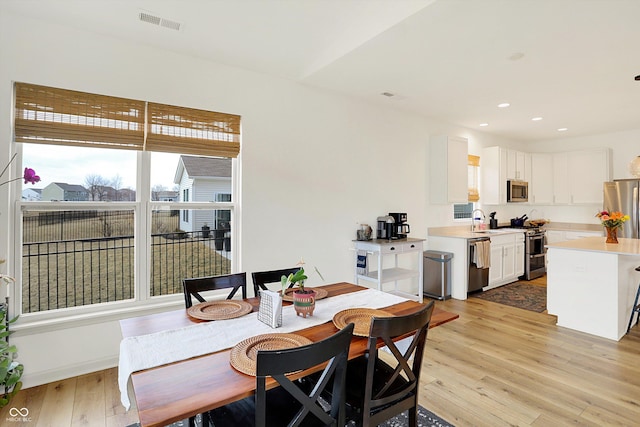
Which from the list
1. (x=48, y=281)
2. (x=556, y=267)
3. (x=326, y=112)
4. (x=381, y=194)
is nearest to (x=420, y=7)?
(x=326, y=112)

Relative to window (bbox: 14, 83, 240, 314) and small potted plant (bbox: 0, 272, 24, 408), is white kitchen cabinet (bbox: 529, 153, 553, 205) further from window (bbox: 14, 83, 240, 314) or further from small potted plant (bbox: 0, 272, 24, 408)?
small potted plant (bbox: 0, 272, 24, 408)

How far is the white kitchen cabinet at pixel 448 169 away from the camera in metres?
5.14

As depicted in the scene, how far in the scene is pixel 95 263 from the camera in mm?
2947

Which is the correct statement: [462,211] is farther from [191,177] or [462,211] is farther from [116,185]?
[116,185]

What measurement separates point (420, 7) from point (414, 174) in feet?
10.00

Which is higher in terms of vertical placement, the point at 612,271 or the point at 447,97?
the point at 447,97

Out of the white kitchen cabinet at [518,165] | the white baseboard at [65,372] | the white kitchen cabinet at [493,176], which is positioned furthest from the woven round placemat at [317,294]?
the white kitchen cabinet at [518,165]

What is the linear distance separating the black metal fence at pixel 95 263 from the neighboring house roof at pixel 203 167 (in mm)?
588

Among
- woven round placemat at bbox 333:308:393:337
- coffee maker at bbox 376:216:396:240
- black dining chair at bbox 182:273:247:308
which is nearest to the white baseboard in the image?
black dining chair at bbox 182:273:247:308

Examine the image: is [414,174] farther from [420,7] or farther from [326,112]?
[420,7]

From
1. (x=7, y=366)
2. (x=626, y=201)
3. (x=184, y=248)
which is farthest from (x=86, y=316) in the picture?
(x=626, y=201)

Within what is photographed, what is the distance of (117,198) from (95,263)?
600 millimetres

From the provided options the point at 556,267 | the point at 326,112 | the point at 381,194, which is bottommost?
the point at 556,267

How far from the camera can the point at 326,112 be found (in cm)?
407
